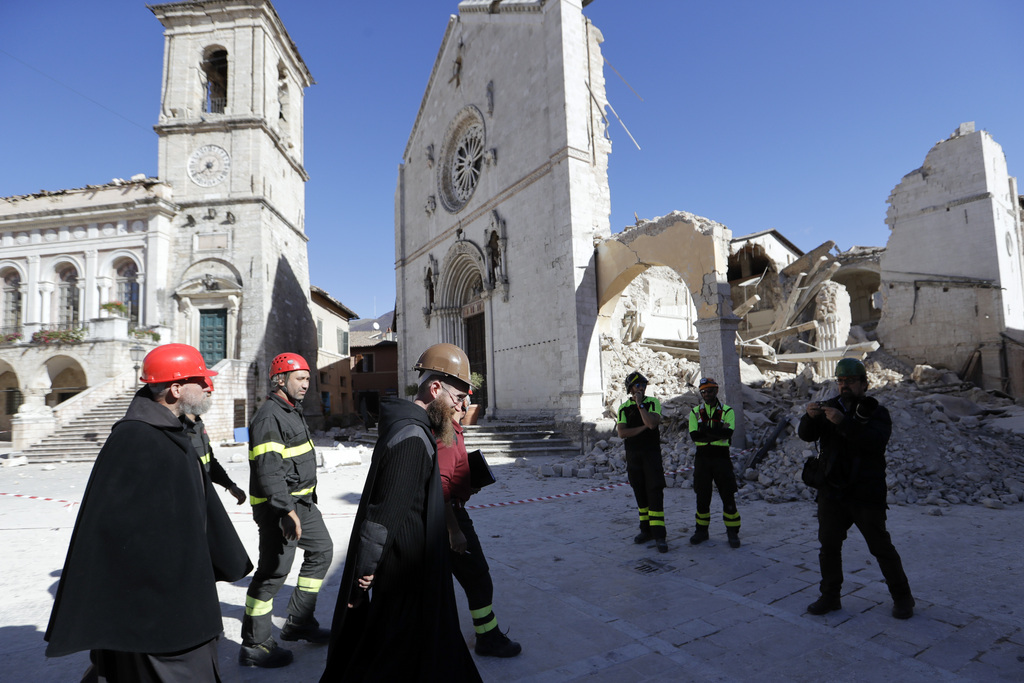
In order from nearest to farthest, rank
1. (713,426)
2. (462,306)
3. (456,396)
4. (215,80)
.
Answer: (456,396), (713,426), (462,306), (215,80)

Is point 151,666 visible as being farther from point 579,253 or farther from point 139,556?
point 579,253

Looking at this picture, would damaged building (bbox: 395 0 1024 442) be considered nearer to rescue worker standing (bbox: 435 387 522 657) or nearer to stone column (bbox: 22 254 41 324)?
rescue worker standing (bbox: 435 387 522 657)

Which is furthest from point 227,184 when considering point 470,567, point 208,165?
point 470,567

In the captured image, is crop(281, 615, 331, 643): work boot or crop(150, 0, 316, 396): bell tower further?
crop(150, 0, 316, 396): bell tower

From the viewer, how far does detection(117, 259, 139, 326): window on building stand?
21.8 m

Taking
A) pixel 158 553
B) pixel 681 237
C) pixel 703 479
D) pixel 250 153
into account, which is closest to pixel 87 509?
pixel 158 553

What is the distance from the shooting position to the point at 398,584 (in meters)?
2.25

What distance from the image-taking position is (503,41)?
16234 millimetres

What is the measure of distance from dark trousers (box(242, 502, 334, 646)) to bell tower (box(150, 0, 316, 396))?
62.9 ft

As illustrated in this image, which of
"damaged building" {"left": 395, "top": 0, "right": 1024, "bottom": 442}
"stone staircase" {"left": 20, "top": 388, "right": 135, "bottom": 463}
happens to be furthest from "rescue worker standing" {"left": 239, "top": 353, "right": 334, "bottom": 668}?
"stone staircase" {"left": 20, "top": 388, "right": 135, "bottom": 463}

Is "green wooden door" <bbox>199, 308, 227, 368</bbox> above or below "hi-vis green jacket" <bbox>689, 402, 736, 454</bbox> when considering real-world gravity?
above

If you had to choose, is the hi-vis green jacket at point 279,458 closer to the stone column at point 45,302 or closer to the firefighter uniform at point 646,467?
the firefighter uniform at point 646,467

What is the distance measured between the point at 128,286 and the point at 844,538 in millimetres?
25811

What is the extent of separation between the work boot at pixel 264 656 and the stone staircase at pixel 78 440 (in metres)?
14.6
